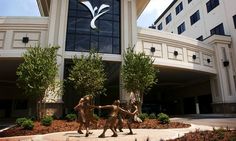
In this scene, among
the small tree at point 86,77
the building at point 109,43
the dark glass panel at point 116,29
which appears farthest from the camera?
the dark glass panel at point 116,29

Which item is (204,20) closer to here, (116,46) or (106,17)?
(106,17)

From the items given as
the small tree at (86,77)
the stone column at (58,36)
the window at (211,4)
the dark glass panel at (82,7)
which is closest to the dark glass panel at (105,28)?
the dark glass panel at (82,7)

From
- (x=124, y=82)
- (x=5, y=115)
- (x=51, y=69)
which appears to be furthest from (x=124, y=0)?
(x=5, y=115)

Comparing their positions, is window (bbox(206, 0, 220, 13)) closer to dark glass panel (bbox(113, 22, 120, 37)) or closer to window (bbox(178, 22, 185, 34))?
window (bbox(178, 22, 185, 34))

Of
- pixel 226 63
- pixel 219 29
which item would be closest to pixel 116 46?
pixel 226 63

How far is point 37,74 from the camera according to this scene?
17094 millimetres

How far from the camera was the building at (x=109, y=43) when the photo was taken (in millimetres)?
21016

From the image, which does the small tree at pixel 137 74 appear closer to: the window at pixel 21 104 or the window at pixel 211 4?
the window at pixel 211 4

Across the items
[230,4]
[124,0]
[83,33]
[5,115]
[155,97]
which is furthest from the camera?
[155,97]

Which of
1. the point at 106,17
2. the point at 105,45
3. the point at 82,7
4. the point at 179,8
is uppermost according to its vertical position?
the point at 179,8

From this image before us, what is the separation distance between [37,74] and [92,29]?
8049 mm

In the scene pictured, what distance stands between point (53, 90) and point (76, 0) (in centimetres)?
1037

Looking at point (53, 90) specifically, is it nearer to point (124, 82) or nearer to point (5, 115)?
point (124, 82)

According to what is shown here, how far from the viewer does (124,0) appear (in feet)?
80.6
